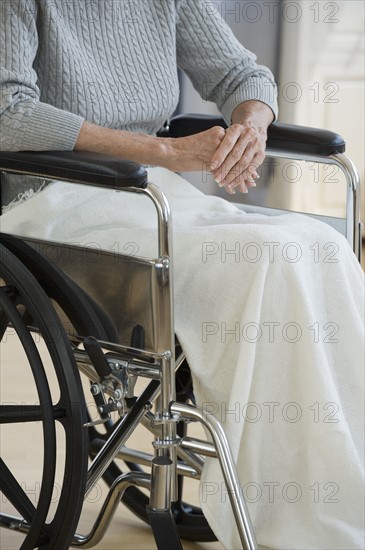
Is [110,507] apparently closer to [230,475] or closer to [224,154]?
[230,475]

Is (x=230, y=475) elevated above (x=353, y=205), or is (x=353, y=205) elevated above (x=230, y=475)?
(x=353, y=205)

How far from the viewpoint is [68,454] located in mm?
1367

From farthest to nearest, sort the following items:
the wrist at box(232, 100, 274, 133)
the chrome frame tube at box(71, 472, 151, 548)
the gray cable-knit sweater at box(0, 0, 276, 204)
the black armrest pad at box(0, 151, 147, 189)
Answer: the wrist at box(232, 100, 274, 133) → the chrome frame tube at box(71, 472, 151, 548) → the gray cable-knit sweater at box(0, 0, 276, 204) → the black armrest pad at box(0, 151, 147, 189)

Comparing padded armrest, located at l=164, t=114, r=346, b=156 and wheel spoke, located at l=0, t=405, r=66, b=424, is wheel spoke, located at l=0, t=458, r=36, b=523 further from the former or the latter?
padded armrest, located at l=164, t=114, r=346, b=156

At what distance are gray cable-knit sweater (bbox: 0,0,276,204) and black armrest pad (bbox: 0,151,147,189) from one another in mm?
77

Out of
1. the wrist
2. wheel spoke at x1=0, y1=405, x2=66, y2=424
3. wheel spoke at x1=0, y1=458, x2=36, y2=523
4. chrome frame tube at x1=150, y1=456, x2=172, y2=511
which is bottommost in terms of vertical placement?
wheel spoke at x1=0, y1=458, x2=36, y2=523

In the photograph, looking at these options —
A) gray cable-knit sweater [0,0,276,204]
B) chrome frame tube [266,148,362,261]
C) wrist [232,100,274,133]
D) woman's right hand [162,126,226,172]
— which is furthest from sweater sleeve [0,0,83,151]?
chrome frame tube [266,148,362,261]

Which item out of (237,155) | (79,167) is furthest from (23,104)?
(237,155)

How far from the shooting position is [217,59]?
194 cm

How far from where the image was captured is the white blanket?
1.38 metres

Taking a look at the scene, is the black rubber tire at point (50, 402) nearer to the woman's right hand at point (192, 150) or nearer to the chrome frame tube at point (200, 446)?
the chrome frame tube at point (200, 446)

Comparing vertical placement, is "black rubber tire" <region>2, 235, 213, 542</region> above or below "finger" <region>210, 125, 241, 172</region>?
below

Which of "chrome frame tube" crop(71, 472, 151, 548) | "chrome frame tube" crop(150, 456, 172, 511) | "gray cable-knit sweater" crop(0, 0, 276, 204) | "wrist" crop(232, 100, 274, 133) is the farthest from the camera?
"wrist" crop(232, 100, 274, 133)

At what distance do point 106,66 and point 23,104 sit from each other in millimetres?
288
